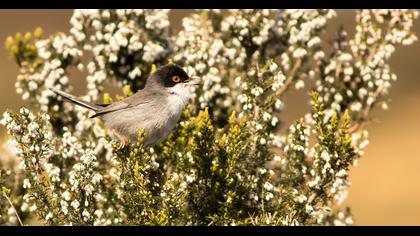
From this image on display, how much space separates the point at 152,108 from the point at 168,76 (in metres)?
0.47

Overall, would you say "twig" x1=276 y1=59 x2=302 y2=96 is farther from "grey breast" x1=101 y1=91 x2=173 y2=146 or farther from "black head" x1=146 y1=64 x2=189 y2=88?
"grey breast" x1=101 y1=91 x2=173 y2=146

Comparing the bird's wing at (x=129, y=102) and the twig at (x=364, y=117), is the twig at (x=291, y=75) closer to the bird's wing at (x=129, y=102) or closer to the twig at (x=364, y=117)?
the twig at (x=364, y=117)

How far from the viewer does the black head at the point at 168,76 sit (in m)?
7.46

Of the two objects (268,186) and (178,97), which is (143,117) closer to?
(178,97)

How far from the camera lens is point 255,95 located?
285 inches

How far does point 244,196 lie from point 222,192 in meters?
0.33

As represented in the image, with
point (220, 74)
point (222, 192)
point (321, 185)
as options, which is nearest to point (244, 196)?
point (222, 192)

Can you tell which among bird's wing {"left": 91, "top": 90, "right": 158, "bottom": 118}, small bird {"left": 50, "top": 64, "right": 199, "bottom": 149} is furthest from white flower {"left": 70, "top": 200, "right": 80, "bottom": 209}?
bird's wing {"left": 91, "top": 90, "right": 158, "bottom": 118}

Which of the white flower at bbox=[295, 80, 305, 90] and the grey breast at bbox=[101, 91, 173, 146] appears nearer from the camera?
the grey breast at bbox=[101, 91, 173, 146]

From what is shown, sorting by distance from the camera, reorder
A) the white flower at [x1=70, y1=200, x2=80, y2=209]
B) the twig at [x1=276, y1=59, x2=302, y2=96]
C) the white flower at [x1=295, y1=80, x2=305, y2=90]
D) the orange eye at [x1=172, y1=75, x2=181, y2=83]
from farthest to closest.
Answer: the twig at [x1=276, y1=59, x2=302, y2=96]
the white flower at [x1=295, y1=80, x2=305, y2=90]
the orange eye at [x1=172, y1=75, x2=181, y2=83]
the white flower at [x1=70, y1=200, x2=80, y2=209]

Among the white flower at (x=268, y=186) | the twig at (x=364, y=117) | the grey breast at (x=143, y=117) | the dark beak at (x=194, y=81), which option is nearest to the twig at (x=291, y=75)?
the twig at (x=364, y=117)

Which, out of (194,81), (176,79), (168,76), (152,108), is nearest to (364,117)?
(194,81)

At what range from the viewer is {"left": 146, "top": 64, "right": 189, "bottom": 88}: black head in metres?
7.46

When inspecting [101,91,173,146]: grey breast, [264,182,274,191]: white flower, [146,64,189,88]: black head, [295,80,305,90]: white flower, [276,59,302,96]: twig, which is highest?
[276,59,302,96]: twig
